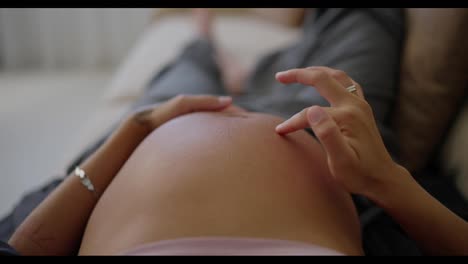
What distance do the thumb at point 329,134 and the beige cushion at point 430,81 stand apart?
450mm

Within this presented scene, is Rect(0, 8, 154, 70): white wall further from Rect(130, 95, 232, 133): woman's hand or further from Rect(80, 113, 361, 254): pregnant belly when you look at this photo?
Rect(80, 113, 361, 254): pregnant belly

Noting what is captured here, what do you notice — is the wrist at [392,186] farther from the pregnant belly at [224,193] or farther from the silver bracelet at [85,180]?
the silver bracelet at [85,180]

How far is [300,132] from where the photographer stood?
67 centimetres

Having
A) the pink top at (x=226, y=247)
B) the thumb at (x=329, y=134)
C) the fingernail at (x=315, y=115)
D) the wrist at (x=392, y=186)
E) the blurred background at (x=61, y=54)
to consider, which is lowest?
the blurred background at (x=61, y=54)

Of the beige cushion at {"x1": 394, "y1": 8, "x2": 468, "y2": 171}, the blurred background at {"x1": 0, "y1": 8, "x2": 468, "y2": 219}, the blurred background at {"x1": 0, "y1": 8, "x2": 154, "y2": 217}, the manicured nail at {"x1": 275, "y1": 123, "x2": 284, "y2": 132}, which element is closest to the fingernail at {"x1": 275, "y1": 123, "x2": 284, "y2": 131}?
the manicured nail at {"x1": 275, "y1": 123, "x2": 284, "y2": 132}

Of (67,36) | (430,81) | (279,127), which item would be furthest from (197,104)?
(67,36)

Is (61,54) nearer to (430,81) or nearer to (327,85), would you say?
(430,81)

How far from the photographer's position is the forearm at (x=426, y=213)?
525mm

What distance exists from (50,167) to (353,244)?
4.01ft

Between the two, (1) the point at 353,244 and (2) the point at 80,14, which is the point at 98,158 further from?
(2) the point at 80,14

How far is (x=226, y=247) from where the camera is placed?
0.47m

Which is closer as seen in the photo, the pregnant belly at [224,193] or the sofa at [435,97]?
the pregnant belly at [224,193]

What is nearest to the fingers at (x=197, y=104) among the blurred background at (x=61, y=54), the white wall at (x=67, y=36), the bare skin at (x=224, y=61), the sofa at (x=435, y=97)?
the sofa at (x=435, y=97)

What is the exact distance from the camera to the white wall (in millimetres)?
2365
